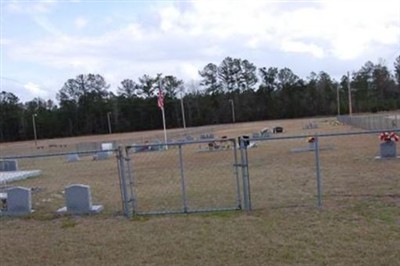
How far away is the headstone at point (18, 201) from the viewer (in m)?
12.3

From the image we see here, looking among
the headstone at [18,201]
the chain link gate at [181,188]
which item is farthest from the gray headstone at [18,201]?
the chain link gate at [181,188]

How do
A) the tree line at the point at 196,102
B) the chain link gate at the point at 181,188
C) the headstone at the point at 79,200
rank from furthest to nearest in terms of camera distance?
the tree line at the point at 196,102 → the headstone at the point at 79,200 → the chain link gate at the point at 181,188

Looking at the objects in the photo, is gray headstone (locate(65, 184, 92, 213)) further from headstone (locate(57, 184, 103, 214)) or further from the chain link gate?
the chain link gate

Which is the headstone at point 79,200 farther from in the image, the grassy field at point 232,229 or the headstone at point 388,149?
the headstone at point 388,149

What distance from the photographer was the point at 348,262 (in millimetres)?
6484

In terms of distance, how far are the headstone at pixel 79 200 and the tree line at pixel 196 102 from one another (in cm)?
11622

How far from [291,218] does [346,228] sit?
4.21 feet

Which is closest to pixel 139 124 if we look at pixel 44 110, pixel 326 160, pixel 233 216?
pixel 44 110

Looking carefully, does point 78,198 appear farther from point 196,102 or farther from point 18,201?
point 196,102

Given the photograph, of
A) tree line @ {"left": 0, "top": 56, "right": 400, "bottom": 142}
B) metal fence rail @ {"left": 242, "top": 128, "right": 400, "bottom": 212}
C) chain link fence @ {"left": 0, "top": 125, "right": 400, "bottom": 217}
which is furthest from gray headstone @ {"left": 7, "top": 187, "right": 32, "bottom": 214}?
tree line @ {"left": 0, "top": 56, "right": 400, "bottom": 142}

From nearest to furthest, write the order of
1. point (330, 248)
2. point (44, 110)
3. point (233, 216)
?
point (330, 248), point (233, 216), point (44, 110)

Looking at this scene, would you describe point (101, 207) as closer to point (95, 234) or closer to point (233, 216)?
point (95, 234)

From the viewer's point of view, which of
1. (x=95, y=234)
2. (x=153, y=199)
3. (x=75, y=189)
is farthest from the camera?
(x=153, y=199)

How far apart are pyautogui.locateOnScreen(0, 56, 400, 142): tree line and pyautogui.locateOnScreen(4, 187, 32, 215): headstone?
116 metres
